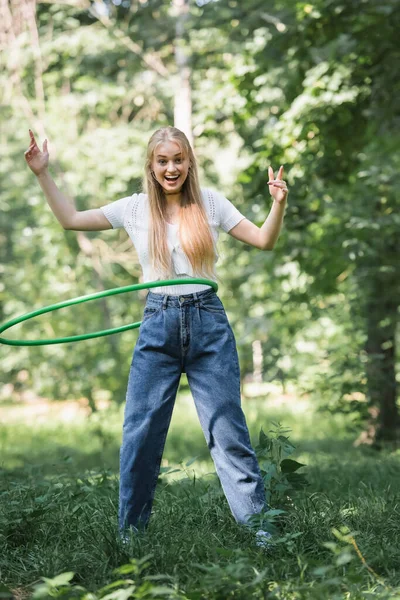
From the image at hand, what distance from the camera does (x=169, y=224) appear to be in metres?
3.51

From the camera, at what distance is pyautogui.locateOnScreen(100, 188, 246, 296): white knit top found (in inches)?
136

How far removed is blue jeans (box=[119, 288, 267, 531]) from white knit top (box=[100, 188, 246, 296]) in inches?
3.3

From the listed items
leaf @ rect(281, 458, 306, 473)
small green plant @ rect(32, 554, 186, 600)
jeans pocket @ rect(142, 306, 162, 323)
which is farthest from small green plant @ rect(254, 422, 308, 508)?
small green plant @ rect(32, 554, 186, 600)

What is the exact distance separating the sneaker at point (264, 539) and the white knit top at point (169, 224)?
103cm

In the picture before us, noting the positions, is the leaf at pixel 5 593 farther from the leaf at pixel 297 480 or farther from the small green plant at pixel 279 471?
the leaf at pixel 297 480

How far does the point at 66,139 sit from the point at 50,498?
10.3 m

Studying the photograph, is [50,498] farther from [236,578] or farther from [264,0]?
[264,0]


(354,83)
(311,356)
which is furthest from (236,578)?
(311,356)

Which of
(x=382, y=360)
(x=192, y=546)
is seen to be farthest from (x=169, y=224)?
(x=382, y=360)

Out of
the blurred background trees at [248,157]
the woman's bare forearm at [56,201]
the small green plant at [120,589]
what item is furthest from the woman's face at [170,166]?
the blurred background trees at [248,157]

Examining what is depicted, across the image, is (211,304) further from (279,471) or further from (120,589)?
(120,589)

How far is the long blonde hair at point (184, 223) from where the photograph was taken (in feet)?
11.2

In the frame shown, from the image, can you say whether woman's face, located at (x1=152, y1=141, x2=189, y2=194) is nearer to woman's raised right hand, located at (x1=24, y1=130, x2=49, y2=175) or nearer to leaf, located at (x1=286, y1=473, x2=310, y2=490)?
woman's raised right hand, located at (x1=24, y1=130, x2=49, y2=175)

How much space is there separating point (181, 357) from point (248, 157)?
4.97 meters
